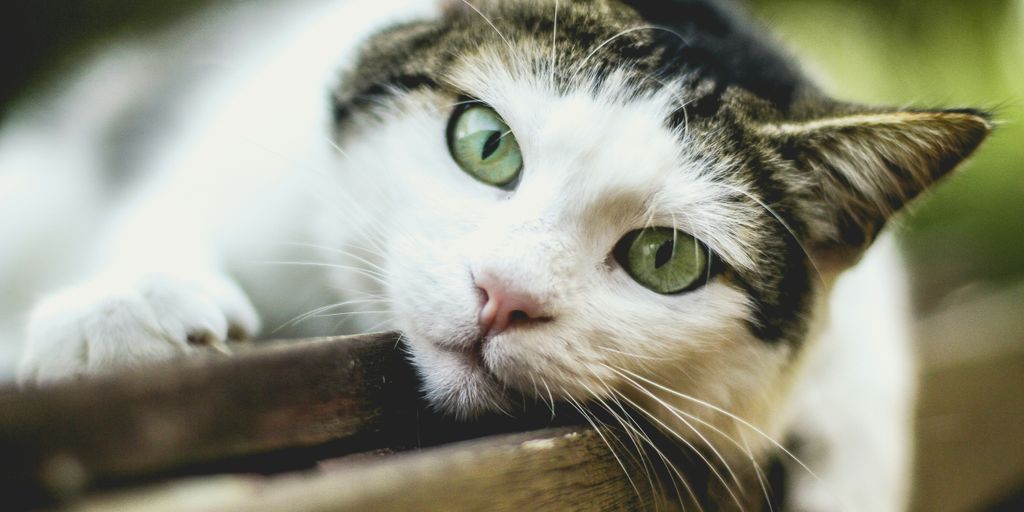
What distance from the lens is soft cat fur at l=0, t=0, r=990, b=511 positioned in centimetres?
94

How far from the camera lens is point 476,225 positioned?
1.00 meters

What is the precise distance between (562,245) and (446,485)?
409mm

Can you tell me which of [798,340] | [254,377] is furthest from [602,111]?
[254,377]

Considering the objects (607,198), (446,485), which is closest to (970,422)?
(607,198)

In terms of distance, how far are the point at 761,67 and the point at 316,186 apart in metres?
0.86

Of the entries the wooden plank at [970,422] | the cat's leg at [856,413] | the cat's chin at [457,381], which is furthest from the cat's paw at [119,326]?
the wooden plank at [970,422]

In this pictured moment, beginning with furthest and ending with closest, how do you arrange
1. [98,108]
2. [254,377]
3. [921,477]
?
[98,108]
[921,477]
[254,377]

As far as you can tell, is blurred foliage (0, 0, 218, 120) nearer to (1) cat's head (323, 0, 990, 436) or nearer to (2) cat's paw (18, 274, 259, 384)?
(1) cat's head (323, 0, 990, 436)

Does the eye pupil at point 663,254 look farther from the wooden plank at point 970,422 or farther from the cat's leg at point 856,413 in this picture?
the wooden plank at point 970,422

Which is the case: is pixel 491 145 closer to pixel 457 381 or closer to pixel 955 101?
pixel 457 381

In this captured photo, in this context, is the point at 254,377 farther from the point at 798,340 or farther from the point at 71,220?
the point at 71,220

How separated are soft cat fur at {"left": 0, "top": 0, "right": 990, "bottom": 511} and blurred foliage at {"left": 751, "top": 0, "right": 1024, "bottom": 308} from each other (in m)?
1.74

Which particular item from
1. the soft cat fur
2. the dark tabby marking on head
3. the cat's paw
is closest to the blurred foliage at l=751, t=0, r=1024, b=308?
the soft cat fur

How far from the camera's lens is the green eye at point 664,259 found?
3.43 feet
